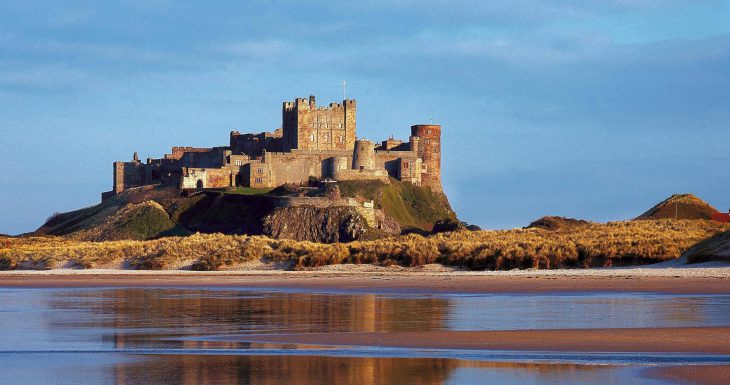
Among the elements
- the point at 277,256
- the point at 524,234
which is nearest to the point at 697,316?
the point at 277,256

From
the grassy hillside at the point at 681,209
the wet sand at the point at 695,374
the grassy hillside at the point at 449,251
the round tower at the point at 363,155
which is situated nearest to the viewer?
the wet sand at the point at 695,374

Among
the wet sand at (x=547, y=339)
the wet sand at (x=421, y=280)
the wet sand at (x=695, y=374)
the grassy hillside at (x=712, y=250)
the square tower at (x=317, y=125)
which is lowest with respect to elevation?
the wet sand at (x=695, y=374)

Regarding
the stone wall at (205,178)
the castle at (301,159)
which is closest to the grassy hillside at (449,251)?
the stone wall at (205,178)

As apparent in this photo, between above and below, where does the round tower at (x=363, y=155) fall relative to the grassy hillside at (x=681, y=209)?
above

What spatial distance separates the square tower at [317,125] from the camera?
92875 mm

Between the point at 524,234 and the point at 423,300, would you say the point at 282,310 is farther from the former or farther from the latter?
the point at 524,234

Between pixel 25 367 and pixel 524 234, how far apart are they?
35.0 m

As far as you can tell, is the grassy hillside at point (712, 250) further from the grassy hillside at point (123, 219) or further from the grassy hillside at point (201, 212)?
the grassy hillside at point (123, 219)

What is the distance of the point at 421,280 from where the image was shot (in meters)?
29.9

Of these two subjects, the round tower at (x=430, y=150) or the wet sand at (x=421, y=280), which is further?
the round tower at (x=430, y=150)

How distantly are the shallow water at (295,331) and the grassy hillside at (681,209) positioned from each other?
100 ft

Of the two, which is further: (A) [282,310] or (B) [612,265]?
(B) [612,265]

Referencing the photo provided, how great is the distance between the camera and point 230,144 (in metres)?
97.3

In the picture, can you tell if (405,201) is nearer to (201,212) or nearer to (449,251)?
(201,212)
